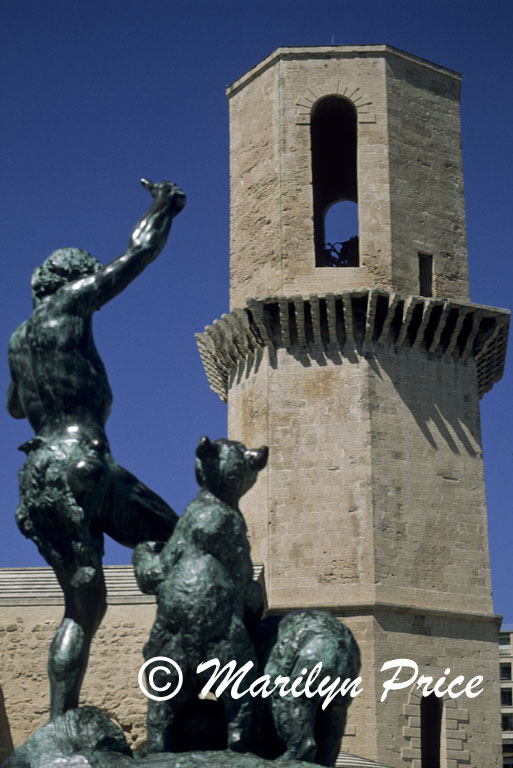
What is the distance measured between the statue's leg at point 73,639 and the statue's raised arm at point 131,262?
1.28 meters

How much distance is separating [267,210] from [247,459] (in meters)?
17.8

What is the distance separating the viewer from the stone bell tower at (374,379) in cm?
2070

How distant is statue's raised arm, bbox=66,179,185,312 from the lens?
20.5ft

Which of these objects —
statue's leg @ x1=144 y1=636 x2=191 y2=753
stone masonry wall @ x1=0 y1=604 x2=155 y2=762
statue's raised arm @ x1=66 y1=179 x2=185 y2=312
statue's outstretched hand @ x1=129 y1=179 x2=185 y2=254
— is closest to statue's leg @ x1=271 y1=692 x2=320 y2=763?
statue's leg @ x1=144 y1=636 x2=191 y2=753

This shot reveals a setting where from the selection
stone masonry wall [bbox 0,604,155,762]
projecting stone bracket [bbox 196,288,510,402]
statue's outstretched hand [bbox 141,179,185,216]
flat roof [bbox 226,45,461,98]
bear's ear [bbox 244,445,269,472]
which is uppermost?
flat roof [bbox 226,45,461,98]

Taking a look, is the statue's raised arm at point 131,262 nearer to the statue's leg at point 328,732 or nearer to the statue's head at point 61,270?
the statue's head at point 61,270

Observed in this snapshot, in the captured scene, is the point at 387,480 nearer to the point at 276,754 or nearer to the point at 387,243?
the point at 387,243

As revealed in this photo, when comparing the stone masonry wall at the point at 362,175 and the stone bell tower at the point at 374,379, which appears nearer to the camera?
the stone bell tower at the point at 374,379

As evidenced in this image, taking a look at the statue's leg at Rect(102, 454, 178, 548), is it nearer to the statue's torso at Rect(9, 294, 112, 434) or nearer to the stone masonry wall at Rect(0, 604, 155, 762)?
the statue's torso at Rect(9, 294, 112, 434)

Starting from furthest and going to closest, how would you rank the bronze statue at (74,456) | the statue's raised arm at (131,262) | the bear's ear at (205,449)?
the statue's raised arm at (131,262)
the bronze statue at (74,456)
the bear's ear at (205,449)

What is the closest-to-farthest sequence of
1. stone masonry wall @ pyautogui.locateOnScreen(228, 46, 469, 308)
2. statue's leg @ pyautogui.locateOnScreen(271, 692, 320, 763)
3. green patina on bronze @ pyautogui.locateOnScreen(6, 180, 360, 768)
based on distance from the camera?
statue's leg @ pyautogui.locateOnScreen(271, 692, 320, 763) → green patina on bronze @ pyautogui.locateOnScreen(6, 180, 360, 768) → stone masonry wall @ pyautogui.locateOnScreen(228, 46, 469, 308)

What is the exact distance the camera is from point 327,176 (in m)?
26.8

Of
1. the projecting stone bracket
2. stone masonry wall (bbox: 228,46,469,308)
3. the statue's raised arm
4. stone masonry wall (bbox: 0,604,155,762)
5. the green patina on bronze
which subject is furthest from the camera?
stone masonry wall (bbox: 228,46,469,308)

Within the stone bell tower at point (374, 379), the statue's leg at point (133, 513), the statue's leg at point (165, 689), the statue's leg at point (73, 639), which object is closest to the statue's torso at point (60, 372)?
the statue's leg at point (133, 513)
